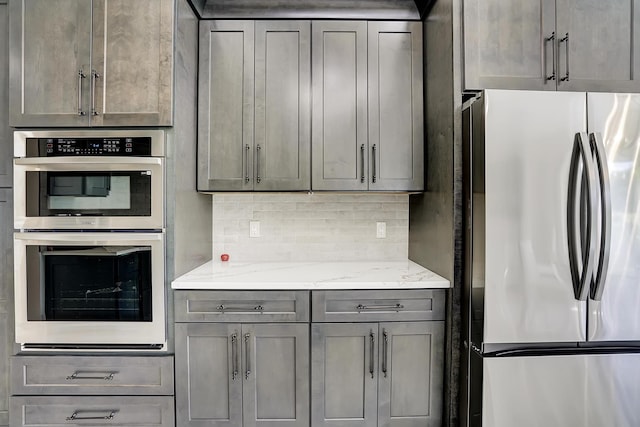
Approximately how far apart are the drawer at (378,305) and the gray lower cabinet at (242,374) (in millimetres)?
144

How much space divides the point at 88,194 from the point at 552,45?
2422 mm

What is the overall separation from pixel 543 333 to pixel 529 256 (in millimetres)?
347

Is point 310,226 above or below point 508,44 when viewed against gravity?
below

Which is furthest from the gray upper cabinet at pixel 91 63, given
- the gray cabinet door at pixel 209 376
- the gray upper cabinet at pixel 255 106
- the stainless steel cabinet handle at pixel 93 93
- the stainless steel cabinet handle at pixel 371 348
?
the stainless steel cabinet handle at pixel 371 348

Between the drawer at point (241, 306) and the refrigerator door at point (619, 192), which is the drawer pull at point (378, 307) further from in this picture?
the refrigerator door at point (619, 192)

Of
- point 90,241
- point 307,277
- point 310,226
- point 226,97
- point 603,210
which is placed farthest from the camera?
point 310,226

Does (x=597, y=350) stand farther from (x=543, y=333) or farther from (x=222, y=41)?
(x=222, y=41)

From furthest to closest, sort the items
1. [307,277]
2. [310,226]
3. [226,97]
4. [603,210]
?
[310,226] < [226,97] < [307,277] < [603,210]

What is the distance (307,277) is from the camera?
192 cm

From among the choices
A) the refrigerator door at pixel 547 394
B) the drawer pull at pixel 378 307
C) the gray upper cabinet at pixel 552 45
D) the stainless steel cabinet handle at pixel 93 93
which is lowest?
the refrigerator door at pixel 547 394

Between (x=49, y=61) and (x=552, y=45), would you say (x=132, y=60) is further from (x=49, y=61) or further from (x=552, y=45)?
(x=552, y=45)

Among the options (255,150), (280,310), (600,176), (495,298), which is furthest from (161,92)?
(600,176)

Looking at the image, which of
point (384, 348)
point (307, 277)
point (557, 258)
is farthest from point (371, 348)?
point (557, 258)

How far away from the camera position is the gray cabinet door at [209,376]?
1771 mm
